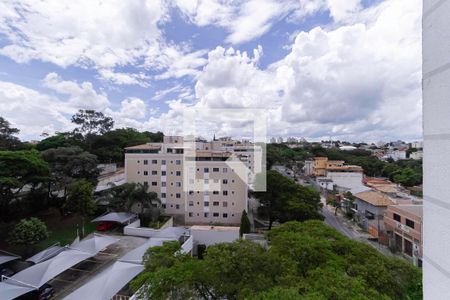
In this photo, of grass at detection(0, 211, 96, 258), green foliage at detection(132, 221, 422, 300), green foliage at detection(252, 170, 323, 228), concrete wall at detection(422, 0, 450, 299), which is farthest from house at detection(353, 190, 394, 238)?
concrete wall at detection(422, 0, 450, 299)

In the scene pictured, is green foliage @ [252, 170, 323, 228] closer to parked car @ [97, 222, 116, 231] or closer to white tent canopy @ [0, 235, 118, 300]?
parked car @ [97, 222, 116, 231]

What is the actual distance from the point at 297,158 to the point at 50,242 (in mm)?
36920

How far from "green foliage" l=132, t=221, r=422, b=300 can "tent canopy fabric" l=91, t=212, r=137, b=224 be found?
7.95m

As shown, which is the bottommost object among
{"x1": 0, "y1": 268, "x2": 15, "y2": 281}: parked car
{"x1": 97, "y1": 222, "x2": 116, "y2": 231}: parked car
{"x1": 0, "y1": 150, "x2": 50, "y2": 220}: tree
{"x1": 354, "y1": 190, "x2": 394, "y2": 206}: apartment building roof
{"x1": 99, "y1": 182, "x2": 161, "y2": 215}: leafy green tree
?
{"x1": 0, "y1": 268, "x2": 15, "y2": 281}: parked car

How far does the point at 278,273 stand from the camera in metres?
5.38

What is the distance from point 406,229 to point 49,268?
51.9ft

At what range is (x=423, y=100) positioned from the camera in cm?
96

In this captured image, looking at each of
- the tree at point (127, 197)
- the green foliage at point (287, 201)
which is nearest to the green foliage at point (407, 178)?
the green foliage at point (287, 201)

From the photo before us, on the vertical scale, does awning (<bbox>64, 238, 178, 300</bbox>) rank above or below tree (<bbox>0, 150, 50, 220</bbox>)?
below

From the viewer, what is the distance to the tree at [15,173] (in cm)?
1110

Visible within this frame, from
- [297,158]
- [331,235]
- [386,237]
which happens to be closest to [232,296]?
[331,235]

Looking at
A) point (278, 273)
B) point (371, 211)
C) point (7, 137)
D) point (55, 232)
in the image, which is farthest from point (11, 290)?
point (371, 211)

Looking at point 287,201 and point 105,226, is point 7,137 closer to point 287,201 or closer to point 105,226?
point 105,226

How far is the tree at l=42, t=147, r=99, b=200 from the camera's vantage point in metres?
14.7
